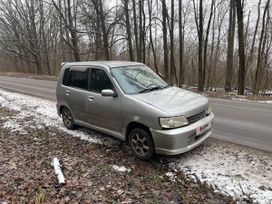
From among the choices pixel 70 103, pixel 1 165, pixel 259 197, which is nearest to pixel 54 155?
pixel 1 165

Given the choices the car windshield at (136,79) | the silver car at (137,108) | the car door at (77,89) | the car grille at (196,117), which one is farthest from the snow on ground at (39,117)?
the car grille at (196,117)

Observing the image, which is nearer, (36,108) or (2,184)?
(2,184)

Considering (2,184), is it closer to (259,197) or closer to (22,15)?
(259,197)

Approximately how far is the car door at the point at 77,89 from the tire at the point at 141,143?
173cm

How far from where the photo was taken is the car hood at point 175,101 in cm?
470

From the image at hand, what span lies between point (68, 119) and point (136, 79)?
8.37ft

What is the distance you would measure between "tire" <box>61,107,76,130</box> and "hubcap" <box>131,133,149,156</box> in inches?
97.1

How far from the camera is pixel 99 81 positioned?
594 centimetres

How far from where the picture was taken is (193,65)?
128ft

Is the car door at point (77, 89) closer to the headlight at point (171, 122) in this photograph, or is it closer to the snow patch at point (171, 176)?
the headlight at point (171, 122)

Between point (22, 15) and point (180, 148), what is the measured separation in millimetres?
39044

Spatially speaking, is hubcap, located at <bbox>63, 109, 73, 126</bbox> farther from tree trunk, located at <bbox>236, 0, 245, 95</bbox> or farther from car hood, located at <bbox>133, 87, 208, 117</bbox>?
tree trunk, located at <bbox>236, 0, 245, 95</bbox>

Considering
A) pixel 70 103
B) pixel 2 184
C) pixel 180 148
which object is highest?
pixel 70 103

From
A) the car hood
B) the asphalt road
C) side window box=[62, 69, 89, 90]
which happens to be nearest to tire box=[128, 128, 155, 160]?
the car hood
